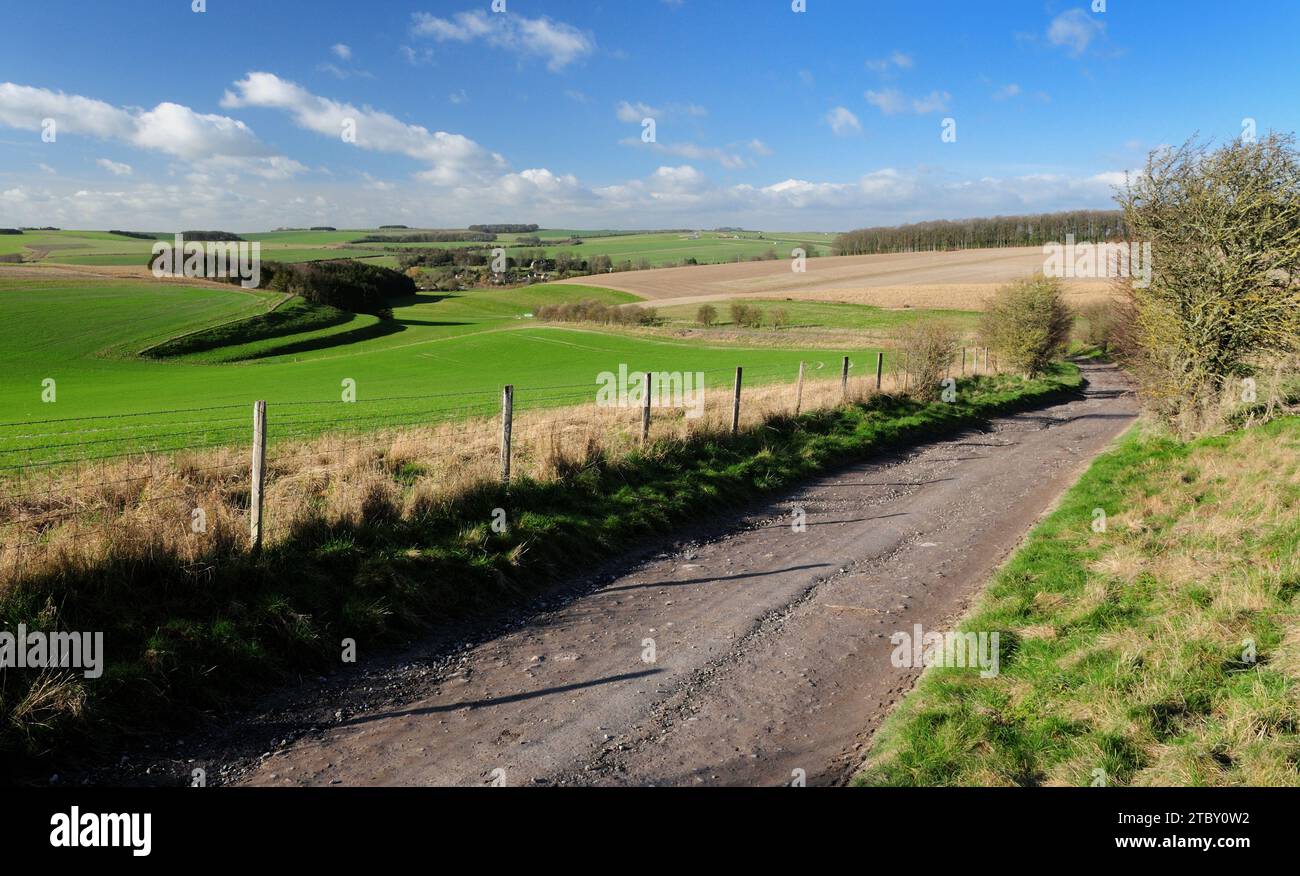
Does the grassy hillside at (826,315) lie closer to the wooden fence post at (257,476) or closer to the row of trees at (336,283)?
the row of trees at (336,283)

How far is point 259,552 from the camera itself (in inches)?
310

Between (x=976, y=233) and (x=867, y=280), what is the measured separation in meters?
48.2

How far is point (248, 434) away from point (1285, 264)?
23.1 meters

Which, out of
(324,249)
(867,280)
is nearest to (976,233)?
(867,280)

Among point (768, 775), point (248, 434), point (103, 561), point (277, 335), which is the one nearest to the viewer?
point (768, 775)

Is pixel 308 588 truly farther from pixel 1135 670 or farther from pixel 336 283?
pixel 336 283

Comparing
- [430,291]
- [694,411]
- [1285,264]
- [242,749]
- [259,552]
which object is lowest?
[242,749]

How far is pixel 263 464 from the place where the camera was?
8.16 m

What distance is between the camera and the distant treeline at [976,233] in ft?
388

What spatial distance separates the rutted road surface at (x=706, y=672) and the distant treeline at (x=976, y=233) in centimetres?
11622

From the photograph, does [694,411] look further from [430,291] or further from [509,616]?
[430,291]

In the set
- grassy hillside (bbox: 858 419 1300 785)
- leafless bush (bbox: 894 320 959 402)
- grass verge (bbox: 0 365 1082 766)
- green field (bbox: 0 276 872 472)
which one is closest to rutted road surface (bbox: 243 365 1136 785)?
grassy hillside (bbox: 858 419 1300 785)
